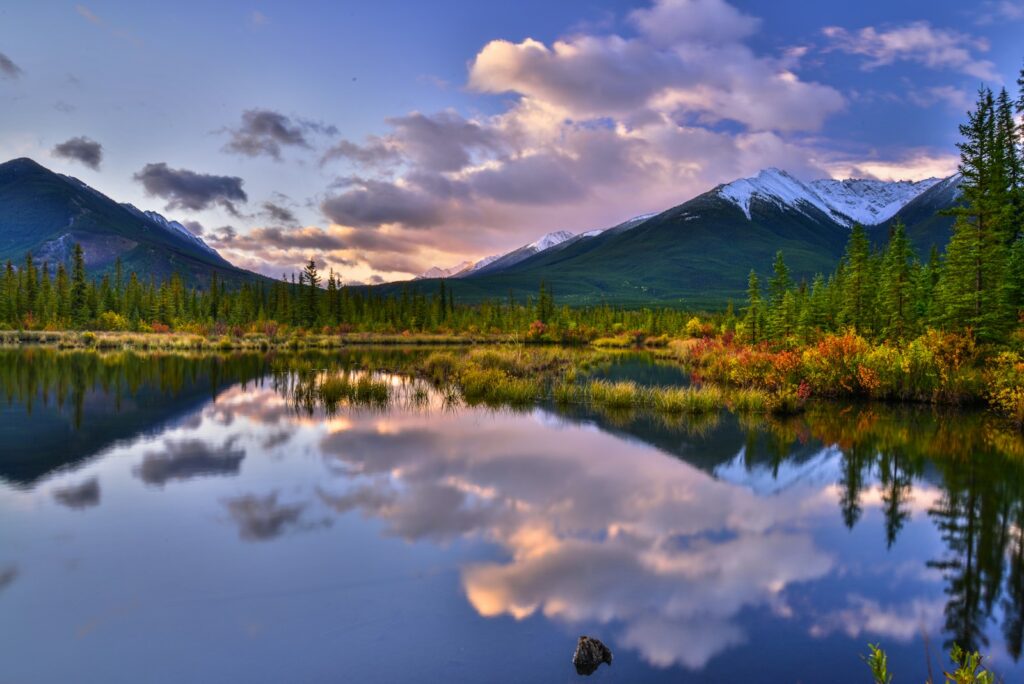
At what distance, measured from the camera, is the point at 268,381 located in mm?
36531

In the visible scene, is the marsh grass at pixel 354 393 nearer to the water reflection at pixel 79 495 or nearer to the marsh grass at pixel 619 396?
the marsh grass at pixel 619 396

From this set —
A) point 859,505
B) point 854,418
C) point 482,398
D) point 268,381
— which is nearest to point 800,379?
point 854,418

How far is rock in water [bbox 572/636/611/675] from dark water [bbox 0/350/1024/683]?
0.57 ft

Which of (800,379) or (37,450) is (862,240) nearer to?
(800,379)

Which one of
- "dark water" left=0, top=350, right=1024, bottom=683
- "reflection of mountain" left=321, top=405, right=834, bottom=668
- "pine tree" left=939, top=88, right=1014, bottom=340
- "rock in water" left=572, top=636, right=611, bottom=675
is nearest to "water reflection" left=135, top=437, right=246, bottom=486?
"dark water" left=0, top=350, right=1024, bottom=683

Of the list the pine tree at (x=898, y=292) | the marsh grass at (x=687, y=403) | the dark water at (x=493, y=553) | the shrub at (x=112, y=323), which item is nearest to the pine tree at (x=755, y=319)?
the pine tree at (x=898, y=292)

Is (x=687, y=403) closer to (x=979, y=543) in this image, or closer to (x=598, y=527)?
(x=979, y=543)

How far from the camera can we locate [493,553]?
418 inches

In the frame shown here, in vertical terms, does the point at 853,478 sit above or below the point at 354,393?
below

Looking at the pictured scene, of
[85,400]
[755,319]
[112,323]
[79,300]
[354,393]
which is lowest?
[85,400]

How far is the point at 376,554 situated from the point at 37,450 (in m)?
12.8

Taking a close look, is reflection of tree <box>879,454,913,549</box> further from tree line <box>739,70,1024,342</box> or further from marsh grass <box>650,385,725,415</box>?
tree line <box>739,70,1024,342</box>

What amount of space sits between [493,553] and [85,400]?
24132 millimetres

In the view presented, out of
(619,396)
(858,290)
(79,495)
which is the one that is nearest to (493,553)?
(79,495)
